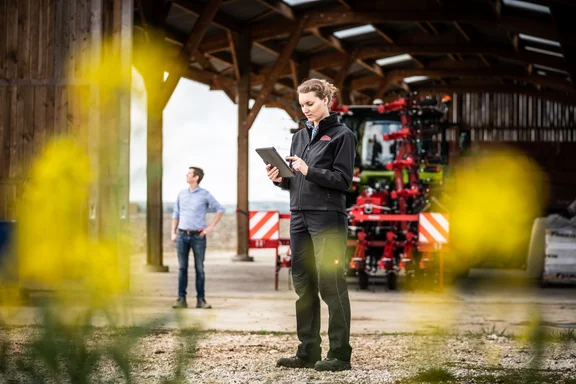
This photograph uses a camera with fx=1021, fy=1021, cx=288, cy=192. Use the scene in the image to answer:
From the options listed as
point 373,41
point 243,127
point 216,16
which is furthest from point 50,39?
point 373,41

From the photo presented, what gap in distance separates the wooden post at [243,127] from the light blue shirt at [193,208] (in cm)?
813

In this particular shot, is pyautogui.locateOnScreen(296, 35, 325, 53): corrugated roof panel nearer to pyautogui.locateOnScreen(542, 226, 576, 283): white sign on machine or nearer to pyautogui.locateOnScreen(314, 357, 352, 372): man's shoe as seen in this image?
pyautogui.locateOnScreen(542, 226, 576, 283): white sign on machine

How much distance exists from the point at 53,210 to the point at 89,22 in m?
9.52

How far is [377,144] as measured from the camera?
14266 millimetres

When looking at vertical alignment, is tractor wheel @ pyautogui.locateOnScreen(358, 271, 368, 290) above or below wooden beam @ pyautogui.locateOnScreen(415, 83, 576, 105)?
below

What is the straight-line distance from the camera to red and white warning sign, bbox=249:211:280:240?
12.6 metres

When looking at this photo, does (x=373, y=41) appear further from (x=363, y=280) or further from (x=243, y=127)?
(x=363, y=280)

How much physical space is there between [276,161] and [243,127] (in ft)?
44.9

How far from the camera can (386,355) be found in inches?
254

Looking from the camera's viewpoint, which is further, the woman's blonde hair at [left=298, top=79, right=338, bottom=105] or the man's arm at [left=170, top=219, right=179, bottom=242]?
the man's arm at [left=170, top=219, right=179, bottom=242]

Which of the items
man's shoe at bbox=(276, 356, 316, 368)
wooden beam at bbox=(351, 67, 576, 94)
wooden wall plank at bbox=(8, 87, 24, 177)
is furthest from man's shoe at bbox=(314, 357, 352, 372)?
wooden beam at bbox=(351, 67, 576, 94)

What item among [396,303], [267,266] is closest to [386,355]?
[396,303]

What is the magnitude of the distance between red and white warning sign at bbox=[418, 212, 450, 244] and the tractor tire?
2803mm

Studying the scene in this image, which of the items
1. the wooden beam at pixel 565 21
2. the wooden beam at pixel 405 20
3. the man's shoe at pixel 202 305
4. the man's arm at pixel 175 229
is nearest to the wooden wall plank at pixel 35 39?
the man's arm at pixel 175 229
